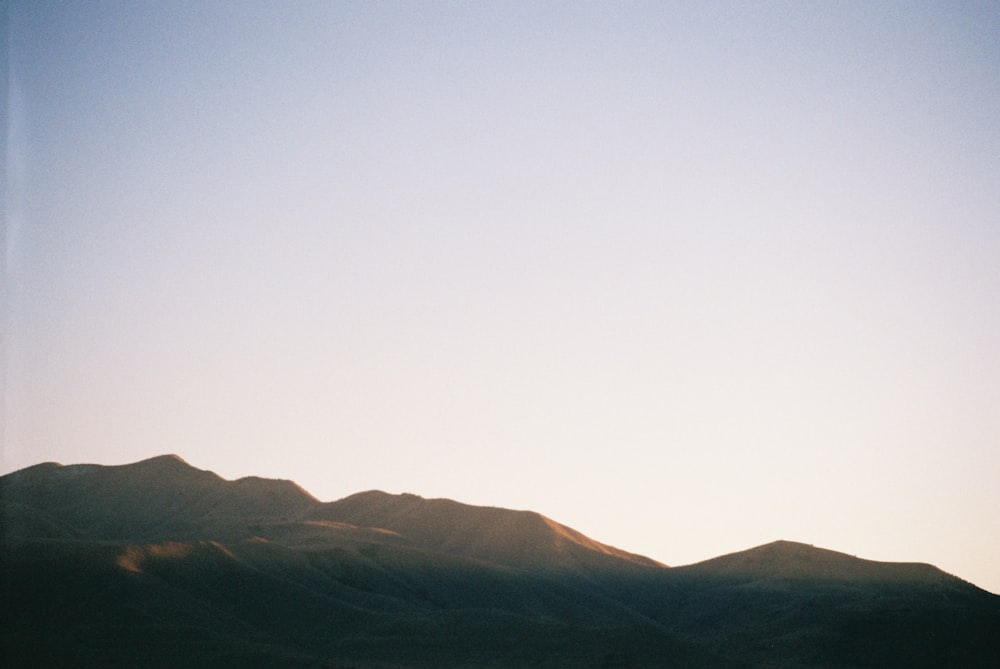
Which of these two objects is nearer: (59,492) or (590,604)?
(590,604)

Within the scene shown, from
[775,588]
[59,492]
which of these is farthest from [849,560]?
[59,492]

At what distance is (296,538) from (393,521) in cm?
2642

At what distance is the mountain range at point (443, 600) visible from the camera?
64750 millimetres

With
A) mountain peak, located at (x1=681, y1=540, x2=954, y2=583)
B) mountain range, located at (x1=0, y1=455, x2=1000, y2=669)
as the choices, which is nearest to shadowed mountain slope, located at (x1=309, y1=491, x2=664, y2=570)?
mountain range, located at (x1=0, y1=455, x2=1000, y2=669)

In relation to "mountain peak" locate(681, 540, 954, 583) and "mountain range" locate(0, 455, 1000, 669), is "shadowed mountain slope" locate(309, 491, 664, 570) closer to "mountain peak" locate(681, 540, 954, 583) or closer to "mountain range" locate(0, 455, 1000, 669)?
"mountain range" locate(0, 455, 1000, 669)

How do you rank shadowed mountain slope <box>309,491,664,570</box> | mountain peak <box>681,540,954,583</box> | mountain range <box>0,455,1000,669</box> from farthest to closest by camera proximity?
1. shadowed mountain slope <box>309,491,664,570</box>
2. mountain peak <box>681,540,954,583</box>
3. mountain range <box>0,455,1000,669</box>

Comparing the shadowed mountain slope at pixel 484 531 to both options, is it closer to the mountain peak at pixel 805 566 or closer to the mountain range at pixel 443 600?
the mountain range at pixel 443 600

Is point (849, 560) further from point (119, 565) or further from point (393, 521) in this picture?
point (119, 565)

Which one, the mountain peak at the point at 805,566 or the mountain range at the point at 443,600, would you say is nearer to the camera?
the mountain range at the point at 443,600

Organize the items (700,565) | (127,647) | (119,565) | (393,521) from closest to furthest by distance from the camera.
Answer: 1. (127,647)
2. (119,565)
3. (700,565)
4. (393,521)

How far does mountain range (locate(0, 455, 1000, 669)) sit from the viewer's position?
6475cm

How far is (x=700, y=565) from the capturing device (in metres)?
126

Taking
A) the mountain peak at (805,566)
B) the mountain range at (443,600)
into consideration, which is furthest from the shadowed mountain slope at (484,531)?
the mountain peak at (805,566)

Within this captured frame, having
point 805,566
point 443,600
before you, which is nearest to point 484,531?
point 443,600
